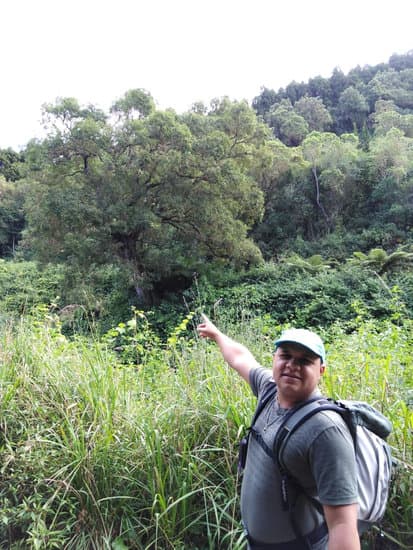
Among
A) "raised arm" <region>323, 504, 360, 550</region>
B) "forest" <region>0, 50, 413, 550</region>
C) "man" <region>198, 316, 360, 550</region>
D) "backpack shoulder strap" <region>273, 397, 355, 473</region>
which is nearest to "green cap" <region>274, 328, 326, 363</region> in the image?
"man" <region>198, 316, 360, 550</region>

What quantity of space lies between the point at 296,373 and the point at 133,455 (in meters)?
0.99

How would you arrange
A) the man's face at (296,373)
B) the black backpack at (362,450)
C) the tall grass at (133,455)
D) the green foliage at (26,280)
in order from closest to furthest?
the black backpack at (362,450) < the man's face at (296,373) < the tall grass at (133,455) < the green foliage at (26,280)

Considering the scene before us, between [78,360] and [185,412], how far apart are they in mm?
861

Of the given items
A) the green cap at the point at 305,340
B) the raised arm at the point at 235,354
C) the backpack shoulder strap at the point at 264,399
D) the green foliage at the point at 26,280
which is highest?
the green cap at the point at 305,340

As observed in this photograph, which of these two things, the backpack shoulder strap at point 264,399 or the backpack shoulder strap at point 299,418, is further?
the backpack shoulder strap at point 264,399

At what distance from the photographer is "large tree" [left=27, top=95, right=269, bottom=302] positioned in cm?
959

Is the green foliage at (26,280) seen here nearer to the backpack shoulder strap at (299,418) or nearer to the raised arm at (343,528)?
the backpack shoulder strap at (299,418)

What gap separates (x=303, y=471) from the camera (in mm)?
966

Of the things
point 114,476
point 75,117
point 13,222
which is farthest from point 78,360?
point 13,222

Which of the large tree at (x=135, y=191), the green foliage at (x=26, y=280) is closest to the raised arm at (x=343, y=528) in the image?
the large tree at (x=135, y=191)

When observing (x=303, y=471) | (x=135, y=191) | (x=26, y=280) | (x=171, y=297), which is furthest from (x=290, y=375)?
(x=26, y=280)

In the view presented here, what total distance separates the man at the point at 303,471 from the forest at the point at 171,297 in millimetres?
396

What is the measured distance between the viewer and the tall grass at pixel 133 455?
4.80 feet

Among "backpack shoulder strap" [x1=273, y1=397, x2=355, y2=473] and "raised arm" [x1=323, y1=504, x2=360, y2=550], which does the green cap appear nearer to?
"backpack shoulder strap" [x1=273, y1=397, x2=355, y2=473]
